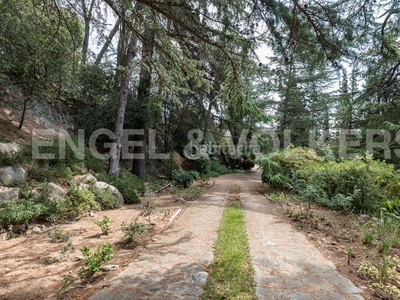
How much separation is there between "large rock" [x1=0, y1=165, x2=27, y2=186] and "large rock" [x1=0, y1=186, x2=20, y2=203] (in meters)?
0.26

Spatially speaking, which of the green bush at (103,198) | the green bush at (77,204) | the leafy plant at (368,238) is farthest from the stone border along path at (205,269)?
the green bush at (103,198)

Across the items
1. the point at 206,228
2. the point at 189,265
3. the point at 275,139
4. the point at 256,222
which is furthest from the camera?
the point at 275,139

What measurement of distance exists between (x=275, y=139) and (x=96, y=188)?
14.8m

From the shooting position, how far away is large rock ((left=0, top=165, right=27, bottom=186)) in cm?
447

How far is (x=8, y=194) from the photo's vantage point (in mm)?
4137

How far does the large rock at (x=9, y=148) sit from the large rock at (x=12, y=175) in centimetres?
44

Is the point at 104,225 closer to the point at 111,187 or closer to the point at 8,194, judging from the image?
the point at 8,194

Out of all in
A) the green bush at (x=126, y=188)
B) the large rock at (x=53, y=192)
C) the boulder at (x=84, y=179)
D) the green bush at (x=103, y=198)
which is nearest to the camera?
the large rock at (x=53, y=192)

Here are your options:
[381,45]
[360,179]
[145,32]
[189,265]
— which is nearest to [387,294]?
[189,265]

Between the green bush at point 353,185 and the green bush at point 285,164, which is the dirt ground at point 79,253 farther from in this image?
the green bush at point 285,164

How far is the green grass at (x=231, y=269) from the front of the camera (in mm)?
2064

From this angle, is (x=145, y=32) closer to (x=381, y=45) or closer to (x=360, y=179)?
(x=381, y=45)

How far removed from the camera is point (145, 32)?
377 centimetres

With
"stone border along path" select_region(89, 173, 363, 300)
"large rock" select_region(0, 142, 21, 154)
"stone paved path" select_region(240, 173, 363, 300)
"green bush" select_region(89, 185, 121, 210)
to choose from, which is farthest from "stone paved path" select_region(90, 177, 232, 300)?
"large rock" select_region(0, 142, 21, 154)
